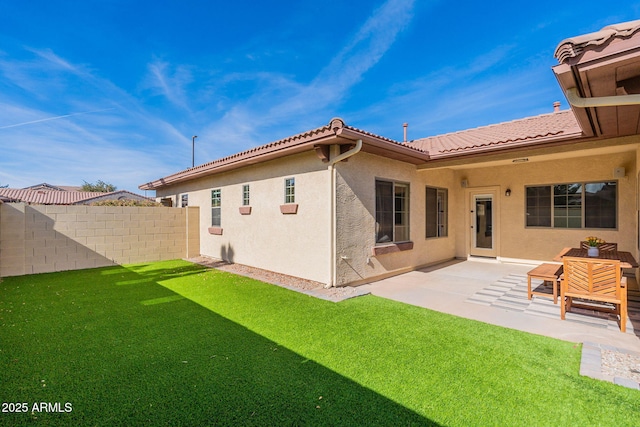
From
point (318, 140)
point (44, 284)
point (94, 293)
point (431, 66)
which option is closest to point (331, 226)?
point (318, 140)

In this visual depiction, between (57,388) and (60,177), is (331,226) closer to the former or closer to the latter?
(57,388)

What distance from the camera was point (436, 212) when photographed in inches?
410

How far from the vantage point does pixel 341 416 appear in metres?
2.47

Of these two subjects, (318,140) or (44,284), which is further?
(44,284)

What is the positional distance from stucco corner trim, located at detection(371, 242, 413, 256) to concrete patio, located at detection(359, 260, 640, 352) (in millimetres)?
787

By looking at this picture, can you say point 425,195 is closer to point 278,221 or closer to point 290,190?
point 290,190

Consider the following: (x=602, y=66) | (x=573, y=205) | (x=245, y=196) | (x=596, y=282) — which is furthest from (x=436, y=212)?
(x=602, y=66)

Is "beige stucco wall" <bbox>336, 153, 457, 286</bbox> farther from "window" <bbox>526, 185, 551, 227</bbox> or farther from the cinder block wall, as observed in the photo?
the cinder block wall

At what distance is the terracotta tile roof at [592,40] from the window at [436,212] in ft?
23.3

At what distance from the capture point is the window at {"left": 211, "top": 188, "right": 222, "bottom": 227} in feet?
38.0

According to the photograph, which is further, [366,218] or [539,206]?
[539,206]

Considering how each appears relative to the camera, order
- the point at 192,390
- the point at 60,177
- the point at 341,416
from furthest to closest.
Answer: the point at 60,177 < the point at 192,390 < the point at 341,416

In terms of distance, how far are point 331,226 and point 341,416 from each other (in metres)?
4.54

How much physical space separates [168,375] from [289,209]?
5190mm
